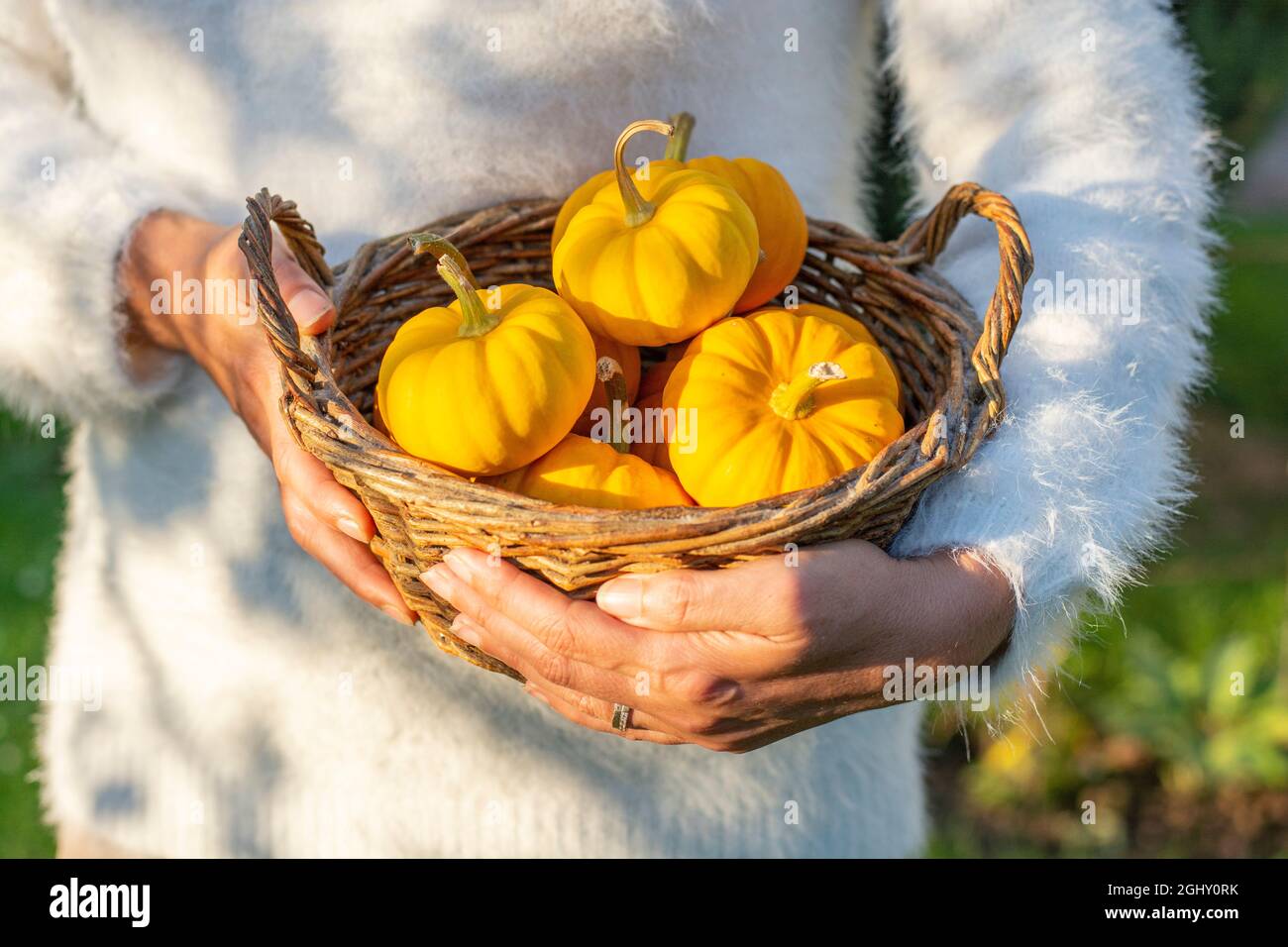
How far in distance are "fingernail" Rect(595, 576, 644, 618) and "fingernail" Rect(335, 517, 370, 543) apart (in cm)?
26

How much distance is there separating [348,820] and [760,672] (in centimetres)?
65

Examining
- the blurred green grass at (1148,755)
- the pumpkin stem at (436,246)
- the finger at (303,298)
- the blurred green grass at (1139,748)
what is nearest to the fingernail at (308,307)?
the finger at (303,298)

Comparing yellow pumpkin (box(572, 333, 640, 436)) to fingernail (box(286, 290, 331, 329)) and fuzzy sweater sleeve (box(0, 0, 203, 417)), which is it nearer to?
fingernail (box(286, 290, 331, 329))

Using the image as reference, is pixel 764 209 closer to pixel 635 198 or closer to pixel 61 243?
pixel 635 198

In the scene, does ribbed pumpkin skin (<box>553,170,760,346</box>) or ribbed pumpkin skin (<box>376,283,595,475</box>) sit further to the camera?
ribbed pumpkin skin (<box>553,170,760,346</box>)

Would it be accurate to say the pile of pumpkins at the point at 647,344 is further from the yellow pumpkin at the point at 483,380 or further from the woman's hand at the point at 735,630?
the woman's hand at the point at 735,630

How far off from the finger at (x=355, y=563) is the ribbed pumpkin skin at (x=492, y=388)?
5.3 inches

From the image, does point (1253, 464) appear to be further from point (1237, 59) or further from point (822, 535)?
point (822, 535)

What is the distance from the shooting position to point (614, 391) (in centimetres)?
126

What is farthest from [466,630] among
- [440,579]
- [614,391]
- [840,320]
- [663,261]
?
[840,320]

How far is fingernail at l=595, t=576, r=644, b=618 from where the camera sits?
1.01 metres

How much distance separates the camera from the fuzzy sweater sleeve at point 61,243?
51.4 inches

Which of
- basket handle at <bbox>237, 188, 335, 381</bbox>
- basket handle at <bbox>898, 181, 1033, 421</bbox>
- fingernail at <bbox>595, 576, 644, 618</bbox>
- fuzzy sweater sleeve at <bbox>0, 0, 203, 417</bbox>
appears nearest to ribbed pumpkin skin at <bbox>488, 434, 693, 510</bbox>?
fingernail at <bbox>595, 576, 644, 618</bbox>

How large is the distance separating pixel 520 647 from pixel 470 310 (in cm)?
34
